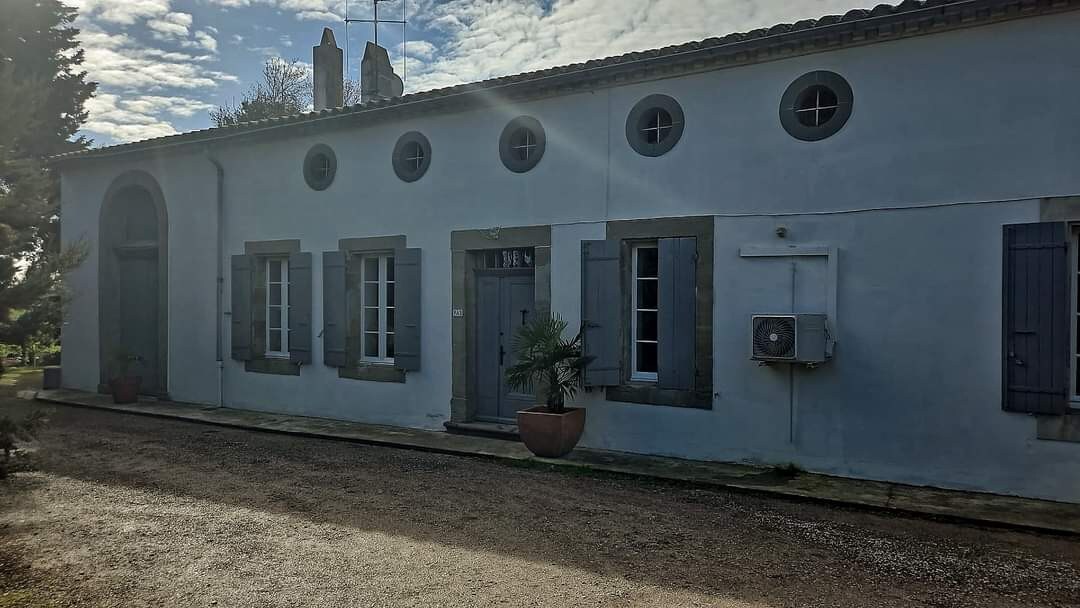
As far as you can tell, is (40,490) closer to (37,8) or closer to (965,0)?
(965,0)

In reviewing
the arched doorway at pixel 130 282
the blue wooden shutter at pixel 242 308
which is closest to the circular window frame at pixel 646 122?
the blue wooden shutter at pixel 242 308

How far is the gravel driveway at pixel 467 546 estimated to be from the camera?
14.3 feet

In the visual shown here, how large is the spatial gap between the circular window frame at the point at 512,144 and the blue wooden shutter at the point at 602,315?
129 centimetres

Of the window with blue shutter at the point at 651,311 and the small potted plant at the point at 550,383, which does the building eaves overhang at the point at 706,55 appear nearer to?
the window with blue shutter at the point at 651,311

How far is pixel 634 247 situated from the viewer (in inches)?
328

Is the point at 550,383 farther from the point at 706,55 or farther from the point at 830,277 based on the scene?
the point at 706,55

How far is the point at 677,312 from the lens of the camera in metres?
7.93

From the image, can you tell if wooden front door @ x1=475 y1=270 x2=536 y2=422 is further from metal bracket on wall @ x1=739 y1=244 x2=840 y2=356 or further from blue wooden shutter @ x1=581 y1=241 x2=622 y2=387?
metal bracket on wall @ x1=739 y1=244 x2=840 y2=356

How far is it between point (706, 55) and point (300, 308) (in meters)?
6.53

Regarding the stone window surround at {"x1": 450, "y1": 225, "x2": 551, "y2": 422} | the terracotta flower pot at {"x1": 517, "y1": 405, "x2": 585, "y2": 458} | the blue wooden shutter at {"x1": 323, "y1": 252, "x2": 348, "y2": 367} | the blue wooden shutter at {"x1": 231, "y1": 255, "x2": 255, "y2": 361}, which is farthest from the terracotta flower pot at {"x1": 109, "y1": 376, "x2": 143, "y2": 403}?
the terracotta flower pot at {"x1": 517, "y1": 405, "x2": 585, "y2": 458}

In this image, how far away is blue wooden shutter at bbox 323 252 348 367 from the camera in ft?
34.0

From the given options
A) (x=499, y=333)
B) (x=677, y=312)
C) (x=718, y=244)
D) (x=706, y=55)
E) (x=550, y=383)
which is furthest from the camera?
(x=499, y=333)

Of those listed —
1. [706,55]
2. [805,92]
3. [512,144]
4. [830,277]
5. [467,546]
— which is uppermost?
[706,55]

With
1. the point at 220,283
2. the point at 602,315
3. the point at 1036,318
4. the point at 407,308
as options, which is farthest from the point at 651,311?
the point at 220,283
